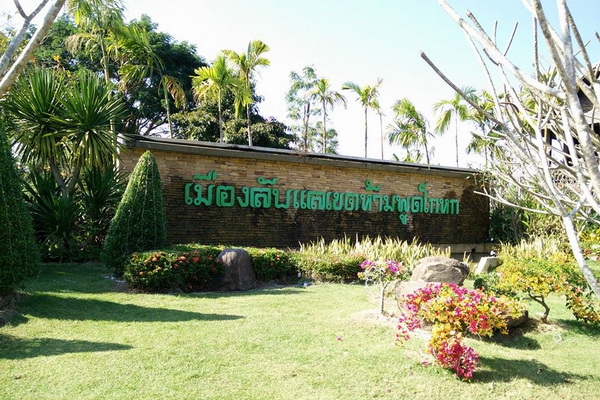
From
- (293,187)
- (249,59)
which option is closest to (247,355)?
(293,187)

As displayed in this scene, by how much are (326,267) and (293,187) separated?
150 inches

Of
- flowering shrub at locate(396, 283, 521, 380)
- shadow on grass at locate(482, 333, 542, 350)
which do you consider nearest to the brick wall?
flowering shrub at locate(396, 283, 521, 380)

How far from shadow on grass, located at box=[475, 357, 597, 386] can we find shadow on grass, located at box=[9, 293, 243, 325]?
3239 millimetres

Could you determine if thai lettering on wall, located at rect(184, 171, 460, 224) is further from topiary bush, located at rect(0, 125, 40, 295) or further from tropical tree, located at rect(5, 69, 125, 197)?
topiary bush, located at rect(0, 125, 40, 295)

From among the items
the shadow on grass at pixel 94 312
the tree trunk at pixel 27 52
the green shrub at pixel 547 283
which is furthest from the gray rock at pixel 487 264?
the tree trunk at pixel 27 52

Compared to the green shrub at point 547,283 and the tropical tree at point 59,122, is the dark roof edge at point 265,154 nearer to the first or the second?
the tropical tree at point 59,122

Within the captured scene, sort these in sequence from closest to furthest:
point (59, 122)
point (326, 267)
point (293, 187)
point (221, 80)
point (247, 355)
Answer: point (247, 355)
point (326, 267)
point (59, 122)
point (293, 187)
point (221, 80)

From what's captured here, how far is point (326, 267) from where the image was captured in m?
10.2

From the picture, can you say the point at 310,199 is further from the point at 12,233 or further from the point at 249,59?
the point at 249,59

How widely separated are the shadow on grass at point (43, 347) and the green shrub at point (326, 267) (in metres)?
5.23

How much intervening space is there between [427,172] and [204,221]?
7672 mm

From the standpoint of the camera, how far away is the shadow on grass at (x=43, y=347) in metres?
5.10

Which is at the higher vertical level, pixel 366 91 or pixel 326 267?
pixel 366 91

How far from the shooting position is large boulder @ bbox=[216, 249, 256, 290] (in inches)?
360
